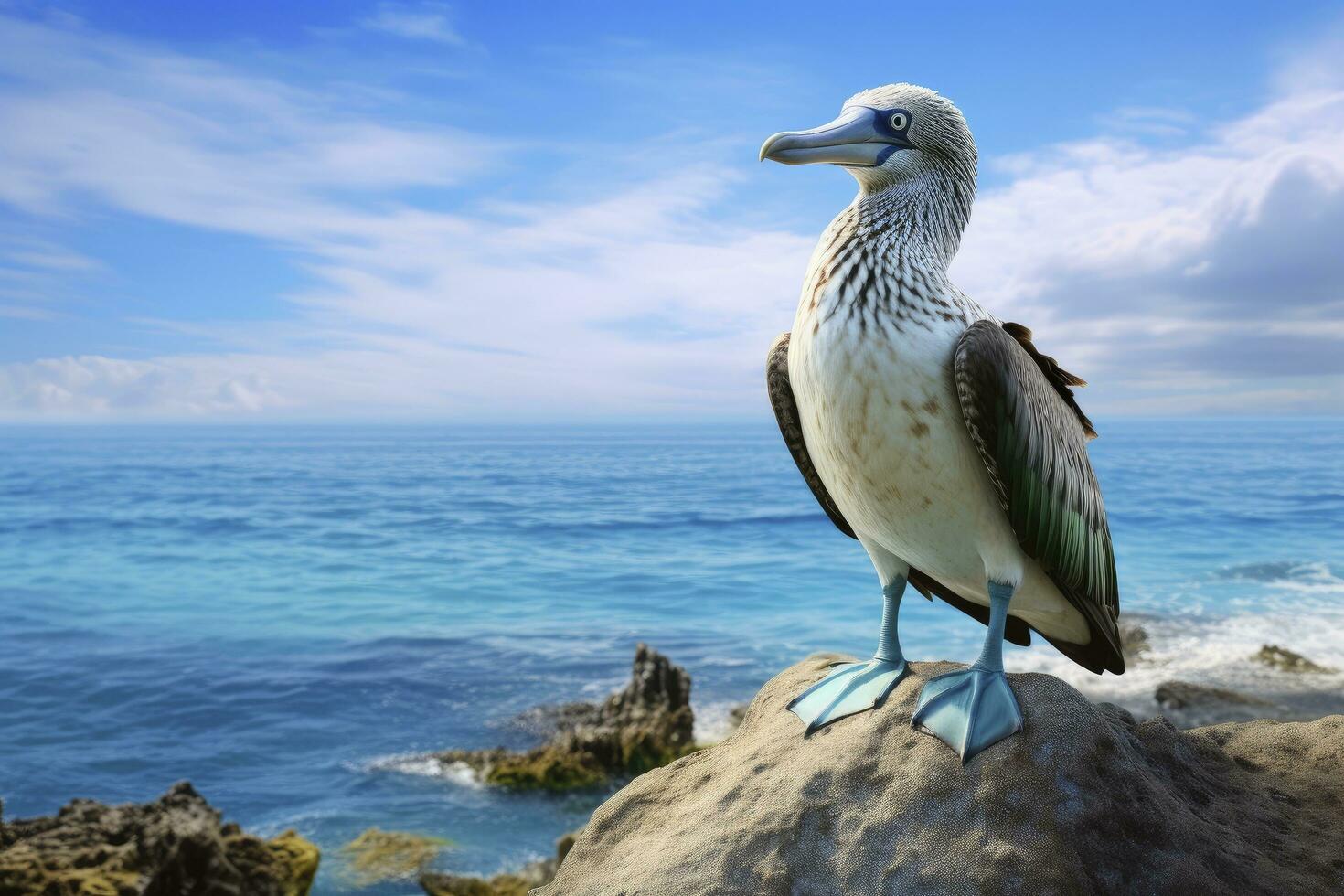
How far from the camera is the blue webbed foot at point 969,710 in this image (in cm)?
302

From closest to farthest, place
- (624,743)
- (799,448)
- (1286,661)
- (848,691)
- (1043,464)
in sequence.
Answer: (1043,464) < (848,691) < (799,448) < (624,743) < (1286,661)

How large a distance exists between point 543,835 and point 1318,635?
1171 centimetres

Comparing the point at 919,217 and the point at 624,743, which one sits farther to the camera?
the point at 624,743

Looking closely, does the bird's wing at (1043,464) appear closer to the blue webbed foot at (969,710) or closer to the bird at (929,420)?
the bird at (929,420)

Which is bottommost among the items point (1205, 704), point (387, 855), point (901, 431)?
point (387, 855)

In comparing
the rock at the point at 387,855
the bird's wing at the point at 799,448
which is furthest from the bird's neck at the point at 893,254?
the rock at the point at 387,855

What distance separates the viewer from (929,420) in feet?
9.86

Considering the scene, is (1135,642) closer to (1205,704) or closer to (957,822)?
(1205,704)

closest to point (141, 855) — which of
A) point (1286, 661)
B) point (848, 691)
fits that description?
point (848, 691)

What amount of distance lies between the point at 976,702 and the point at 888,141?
72.5 inches

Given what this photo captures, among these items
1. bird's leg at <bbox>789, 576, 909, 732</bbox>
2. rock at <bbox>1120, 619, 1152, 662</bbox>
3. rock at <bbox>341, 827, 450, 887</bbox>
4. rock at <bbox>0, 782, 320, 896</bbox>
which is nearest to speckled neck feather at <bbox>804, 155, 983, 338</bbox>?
bird's leg at <bbox>789, 576, 909, 732</bbox>

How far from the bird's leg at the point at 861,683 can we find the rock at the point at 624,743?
21.2 feet

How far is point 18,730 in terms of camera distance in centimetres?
1260

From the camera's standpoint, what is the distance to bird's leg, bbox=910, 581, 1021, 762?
303 centimetres
